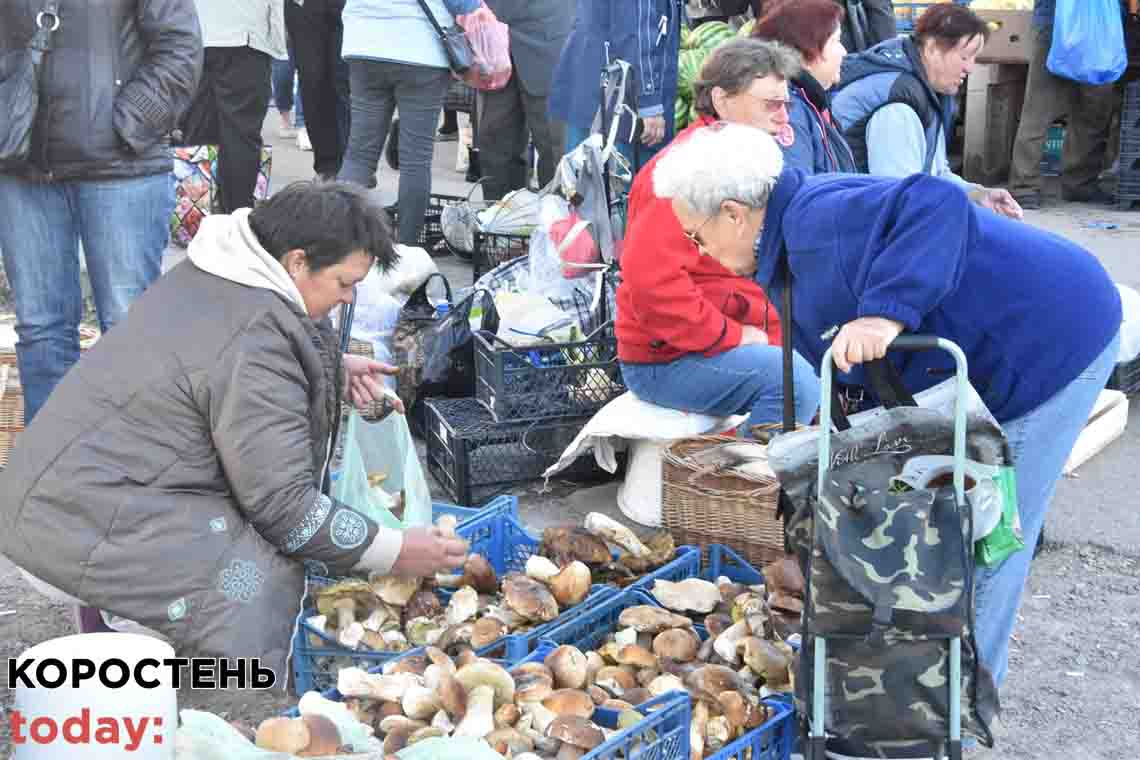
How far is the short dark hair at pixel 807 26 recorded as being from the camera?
16.3 ft

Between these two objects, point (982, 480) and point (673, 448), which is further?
point (673, 448)

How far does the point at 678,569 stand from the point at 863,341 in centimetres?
115

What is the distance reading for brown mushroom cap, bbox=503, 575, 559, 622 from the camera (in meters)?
3.26

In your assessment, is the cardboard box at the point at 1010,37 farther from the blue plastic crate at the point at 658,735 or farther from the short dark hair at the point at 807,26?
the blue plastic crate at the point at 658,735

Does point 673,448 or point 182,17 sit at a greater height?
point 182,17

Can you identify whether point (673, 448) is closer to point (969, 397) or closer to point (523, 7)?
point (969, 397)

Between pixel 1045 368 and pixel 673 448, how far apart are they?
1600mm

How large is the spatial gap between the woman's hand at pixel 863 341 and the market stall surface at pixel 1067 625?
1.15 m

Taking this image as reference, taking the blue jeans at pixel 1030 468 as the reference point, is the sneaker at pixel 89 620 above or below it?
below

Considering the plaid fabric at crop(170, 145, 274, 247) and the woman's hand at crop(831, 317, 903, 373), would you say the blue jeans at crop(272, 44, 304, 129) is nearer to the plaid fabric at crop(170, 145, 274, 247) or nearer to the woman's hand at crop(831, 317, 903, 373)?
the plaid fabric at crop(170, 145, 274, 247)

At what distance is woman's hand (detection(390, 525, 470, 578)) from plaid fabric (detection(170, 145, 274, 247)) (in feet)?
14.9

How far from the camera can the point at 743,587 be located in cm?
355

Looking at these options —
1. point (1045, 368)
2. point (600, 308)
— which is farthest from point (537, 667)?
point (600, 308)

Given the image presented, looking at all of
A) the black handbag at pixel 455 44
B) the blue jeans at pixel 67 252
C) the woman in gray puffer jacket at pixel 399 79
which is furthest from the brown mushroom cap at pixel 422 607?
the black handbag at pixel 455 44
